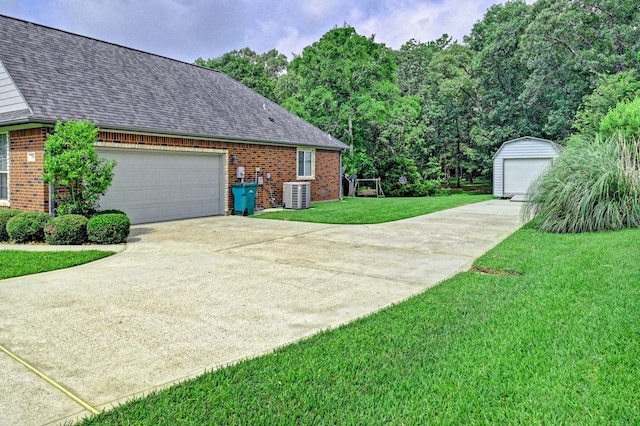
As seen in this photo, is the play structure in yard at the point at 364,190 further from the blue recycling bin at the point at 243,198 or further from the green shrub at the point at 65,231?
the green shrub at the point at 65,231

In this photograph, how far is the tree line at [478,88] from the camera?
24062 mm

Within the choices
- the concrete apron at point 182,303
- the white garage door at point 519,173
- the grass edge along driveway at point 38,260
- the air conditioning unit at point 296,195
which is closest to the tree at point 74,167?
the concrete apron at point 182,303

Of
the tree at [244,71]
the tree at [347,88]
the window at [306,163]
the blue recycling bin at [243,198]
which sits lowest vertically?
the blue recycling bin at [243,198]

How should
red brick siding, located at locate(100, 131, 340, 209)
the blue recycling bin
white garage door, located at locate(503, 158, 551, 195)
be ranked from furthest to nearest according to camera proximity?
white garage door, located at locate(503, 158, 551, 195) < the blue recycling bin < red brick siding, located at locate(100, 131, 340, 209)

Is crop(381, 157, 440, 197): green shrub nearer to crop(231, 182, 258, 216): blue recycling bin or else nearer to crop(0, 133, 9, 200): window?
crop(231, 182, 258, 216): blue recycling bin

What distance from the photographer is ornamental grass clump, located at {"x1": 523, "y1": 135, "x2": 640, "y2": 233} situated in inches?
352

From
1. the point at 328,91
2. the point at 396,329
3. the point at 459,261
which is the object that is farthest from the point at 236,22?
the point at 396,329

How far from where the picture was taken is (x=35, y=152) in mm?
9867

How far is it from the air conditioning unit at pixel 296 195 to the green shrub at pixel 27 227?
27.4ft

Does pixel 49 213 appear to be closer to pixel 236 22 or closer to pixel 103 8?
pixel 103 8

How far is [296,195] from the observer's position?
16016 millimetres

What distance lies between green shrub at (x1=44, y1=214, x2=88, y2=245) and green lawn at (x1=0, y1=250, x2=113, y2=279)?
2.64ft

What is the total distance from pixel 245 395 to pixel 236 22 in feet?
71.5

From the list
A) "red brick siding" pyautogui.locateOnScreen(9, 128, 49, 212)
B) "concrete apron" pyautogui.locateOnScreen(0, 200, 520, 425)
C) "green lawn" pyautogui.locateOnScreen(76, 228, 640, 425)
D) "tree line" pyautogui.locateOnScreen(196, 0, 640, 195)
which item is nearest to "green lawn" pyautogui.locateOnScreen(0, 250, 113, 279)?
"concrete apron" pyautogui.locateOnScreen(0, 200, 520, 425)
